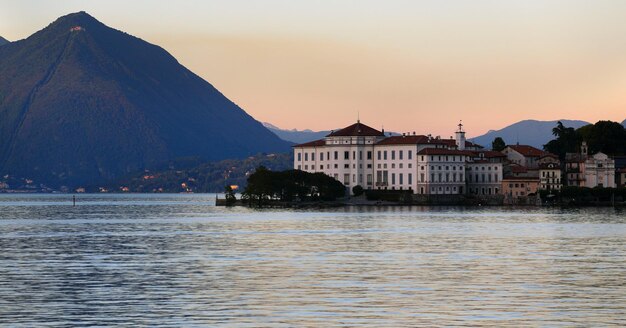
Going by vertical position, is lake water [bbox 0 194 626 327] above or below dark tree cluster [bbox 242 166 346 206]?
below

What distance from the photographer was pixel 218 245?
7200 centimetres

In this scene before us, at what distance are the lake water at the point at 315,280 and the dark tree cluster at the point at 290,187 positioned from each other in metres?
105

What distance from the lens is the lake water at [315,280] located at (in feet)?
113

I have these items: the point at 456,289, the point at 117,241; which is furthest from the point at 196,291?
the point at 117,241

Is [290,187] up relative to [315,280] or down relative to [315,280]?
up

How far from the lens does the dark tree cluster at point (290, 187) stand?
620ft

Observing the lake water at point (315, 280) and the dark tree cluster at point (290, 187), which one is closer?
the lake water at point (315, 280)

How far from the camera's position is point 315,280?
151ft

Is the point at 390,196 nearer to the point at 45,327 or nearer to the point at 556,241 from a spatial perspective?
the point at 556,241

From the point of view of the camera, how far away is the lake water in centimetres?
3456

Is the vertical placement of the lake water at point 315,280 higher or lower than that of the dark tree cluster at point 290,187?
lower

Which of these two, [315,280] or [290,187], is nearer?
[315,280]

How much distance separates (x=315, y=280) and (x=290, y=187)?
474 feet

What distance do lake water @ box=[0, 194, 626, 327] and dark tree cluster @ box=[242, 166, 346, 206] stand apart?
105 metres
